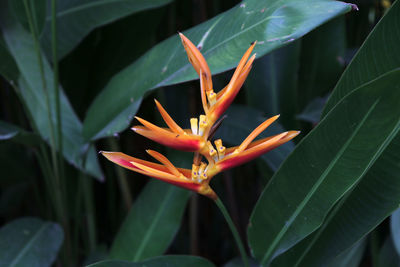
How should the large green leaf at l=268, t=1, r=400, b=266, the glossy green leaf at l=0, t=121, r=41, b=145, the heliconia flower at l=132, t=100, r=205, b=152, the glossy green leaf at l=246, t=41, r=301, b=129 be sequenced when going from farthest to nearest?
the glossy green leaf at l=246, t=41, r=301, b=129
the glossy green leaf at l=0, t=121, r=41, b=145
the large green leaf at l=268, t=1, r=400, b=266
the heliconia flower at l=132, t=100, r=205, b=152

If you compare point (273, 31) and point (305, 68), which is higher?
point (273, 31)

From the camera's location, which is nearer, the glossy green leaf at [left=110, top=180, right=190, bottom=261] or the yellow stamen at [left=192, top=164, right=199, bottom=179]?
the yellow stamen at [left=192, top=164, right=199, bottom=179]

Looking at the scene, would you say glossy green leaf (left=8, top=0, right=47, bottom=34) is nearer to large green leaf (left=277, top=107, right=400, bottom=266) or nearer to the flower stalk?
the flower stalk

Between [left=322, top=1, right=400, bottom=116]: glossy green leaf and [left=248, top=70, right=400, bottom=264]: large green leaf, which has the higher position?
[left=322, top=1, right=400, bottom=116]: glossy green leaf

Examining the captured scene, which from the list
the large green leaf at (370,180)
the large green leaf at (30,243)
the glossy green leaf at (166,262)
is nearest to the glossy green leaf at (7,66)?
the large green leaf at (30,243)

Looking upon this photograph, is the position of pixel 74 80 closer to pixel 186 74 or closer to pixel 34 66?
pixel 34 66

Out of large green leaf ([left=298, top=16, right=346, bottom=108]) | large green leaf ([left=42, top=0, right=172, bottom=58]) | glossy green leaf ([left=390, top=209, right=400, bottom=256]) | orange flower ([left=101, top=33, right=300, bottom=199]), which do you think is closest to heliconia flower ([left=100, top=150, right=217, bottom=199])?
orange flower ([left=101, top=33, right=300, bottom=199])

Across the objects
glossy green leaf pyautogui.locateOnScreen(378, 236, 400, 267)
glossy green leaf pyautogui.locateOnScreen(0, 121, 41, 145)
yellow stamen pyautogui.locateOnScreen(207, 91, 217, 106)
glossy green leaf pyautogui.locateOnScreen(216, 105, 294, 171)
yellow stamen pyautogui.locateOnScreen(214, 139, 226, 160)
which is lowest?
glossy green leaf pyautogui.locateOnScreen(378, 236, 400, 267)

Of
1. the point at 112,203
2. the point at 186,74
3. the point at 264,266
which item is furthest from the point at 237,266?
the point at 112,203

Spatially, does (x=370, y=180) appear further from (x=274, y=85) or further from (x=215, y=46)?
(x=274, y=85)

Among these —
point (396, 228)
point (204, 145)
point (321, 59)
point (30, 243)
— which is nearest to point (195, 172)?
point (204, 145)
